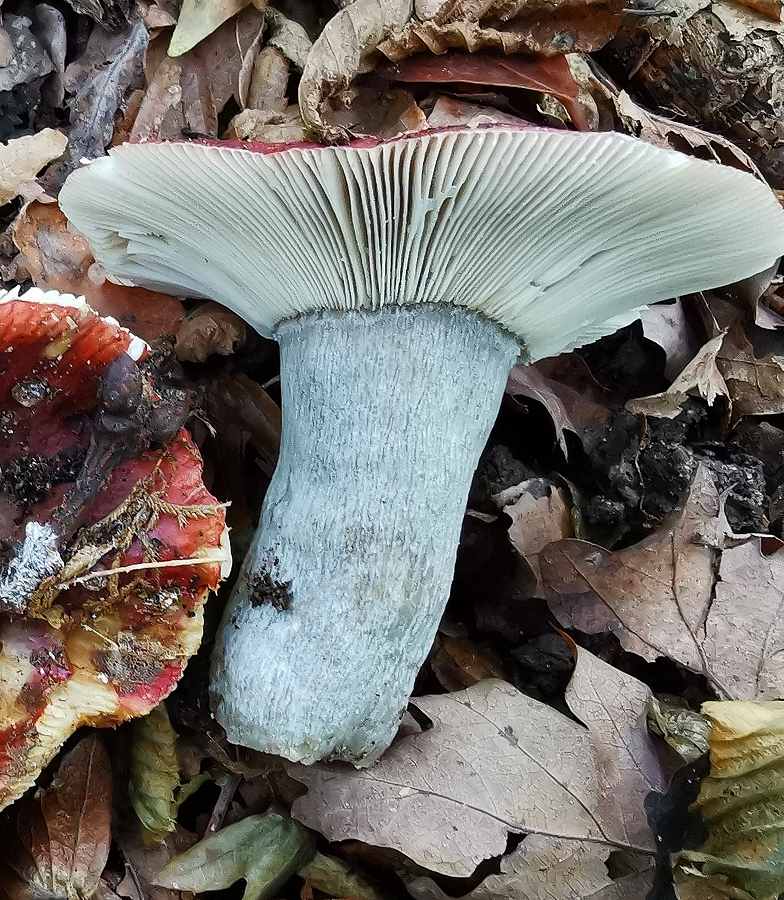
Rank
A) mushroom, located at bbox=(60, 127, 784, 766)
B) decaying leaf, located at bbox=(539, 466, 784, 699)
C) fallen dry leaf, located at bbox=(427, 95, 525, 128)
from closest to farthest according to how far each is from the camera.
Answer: mushroom, located at bbox=(60, 127, 784, 766)
decaying leaf, located at bbox=(539, 466, 784, 699)
fallen dry leaf, located at bbox=(427, 95, 525, 128)

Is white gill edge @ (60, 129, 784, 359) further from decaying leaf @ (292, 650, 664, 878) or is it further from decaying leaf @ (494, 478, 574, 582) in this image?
decaying leaf @ (292, 650, 664, 878)

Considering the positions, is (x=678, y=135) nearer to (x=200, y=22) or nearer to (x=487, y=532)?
(x=487, y=532)

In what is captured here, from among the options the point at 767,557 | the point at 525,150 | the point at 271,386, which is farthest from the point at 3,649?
the point at 767,557

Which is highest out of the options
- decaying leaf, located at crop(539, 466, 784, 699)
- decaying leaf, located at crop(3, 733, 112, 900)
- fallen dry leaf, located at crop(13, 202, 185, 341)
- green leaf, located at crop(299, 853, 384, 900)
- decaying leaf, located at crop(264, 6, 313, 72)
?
decaying leaf, located at crop(264, 6, 313, 72)

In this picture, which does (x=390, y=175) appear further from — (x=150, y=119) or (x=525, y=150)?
(x=150, y=119)

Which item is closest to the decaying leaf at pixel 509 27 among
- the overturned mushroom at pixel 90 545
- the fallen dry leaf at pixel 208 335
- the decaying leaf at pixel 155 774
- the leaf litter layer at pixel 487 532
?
the leaf litter layer at pixel 487 532

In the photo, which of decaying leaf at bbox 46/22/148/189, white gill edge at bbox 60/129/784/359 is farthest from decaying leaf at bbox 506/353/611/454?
decaying leaf at bbox 46/22/148/189

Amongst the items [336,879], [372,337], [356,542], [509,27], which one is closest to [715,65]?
[509,27]
